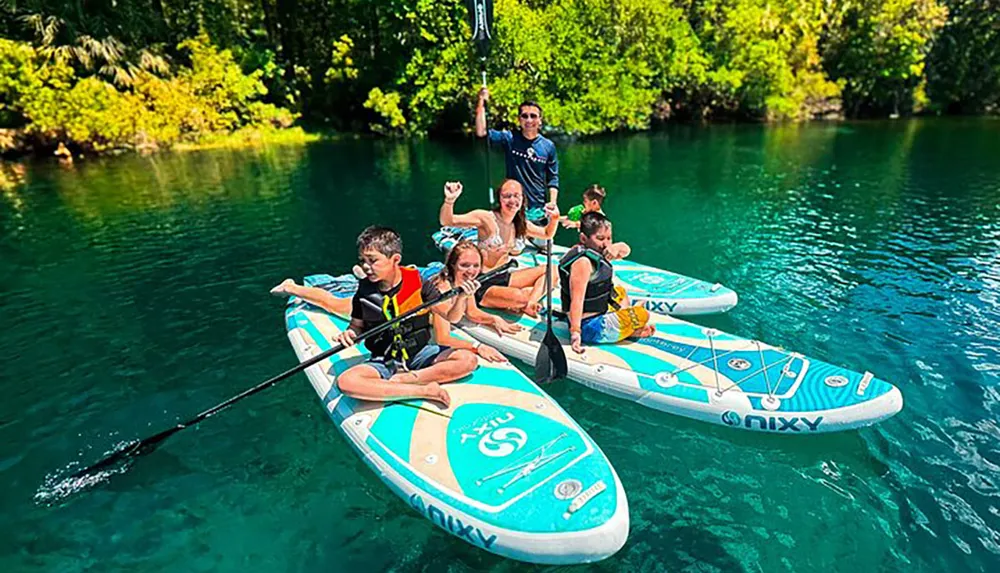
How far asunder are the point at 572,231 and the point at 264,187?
12260 mm

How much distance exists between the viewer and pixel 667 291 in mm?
8656

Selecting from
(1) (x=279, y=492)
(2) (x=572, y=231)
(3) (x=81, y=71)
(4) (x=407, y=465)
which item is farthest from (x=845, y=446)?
(3) (x=81, y=71)

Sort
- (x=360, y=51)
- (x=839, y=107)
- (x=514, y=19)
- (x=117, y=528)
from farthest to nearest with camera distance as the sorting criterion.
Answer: (x=839, y=107), (x=360, y=51), (x=514, y=19), (x=117, y=528)

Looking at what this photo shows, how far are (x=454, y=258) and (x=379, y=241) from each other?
0.79 meters

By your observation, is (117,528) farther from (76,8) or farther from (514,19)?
(76,8)

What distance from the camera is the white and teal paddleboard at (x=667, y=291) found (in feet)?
27.3

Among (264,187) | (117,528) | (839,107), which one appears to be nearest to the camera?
(117,528)

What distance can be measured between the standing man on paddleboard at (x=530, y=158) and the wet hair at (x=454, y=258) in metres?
3.13

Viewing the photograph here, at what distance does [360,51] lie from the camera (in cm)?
3675

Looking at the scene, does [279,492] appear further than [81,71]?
No

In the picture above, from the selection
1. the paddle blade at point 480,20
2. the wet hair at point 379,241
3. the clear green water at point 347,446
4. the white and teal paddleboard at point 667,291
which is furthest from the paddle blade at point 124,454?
the paddle blade at point 480,20

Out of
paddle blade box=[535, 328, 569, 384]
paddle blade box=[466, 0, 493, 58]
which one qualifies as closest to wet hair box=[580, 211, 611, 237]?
paddle blade box=[535, 328, 569, 384]

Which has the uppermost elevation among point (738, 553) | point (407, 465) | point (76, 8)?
point (76, 8)

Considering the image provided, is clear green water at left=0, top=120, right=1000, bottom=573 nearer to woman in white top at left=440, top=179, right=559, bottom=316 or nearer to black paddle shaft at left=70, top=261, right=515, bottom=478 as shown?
black paddle shaft at left=70, top=261, right=515, bottom=478
